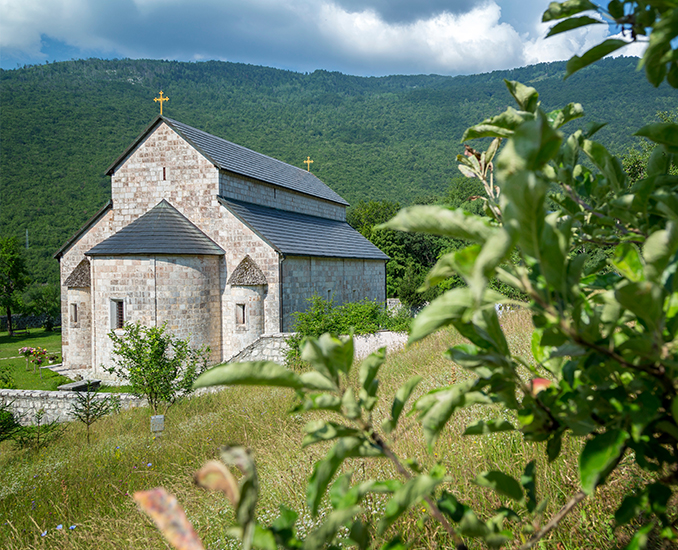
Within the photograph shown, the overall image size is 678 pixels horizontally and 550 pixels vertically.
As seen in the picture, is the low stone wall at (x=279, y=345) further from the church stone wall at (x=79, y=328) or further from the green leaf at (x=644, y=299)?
the green leaf at (x=644, y=299)

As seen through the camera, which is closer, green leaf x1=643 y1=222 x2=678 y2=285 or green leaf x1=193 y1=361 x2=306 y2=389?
green leaf x1=643 y1=222 x2=678 y2=285

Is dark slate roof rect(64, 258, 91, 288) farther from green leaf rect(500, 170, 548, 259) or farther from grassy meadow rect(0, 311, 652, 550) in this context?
green leaf rect(500, 170, 548, 259)

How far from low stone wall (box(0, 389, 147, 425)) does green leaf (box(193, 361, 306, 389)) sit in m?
10.9

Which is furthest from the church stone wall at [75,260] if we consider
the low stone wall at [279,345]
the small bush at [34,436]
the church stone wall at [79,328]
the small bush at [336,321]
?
the small bush at [34,436]

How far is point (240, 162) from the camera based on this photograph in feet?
54.2

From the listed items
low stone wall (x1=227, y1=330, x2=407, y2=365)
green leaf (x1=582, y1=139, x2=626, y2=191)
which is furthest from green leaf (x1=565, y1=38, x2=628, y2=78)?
low stone wall (x1=227, y1=330, x2=407, y2=365)

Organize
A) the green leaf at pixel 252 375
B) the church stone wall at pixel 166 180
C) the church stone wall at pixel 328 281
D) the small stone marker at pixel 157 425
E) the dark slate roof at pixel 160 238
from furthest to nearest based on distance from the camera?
the church stone wall at pixel 166 180
the church stone wall at pixel 328 281
the dark slate roof at pixel 160 238
the small stone marker at pixel 157 425
the green leaf at pixel 252 375

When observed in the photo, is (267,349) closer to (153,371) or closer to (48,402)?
(153,371)

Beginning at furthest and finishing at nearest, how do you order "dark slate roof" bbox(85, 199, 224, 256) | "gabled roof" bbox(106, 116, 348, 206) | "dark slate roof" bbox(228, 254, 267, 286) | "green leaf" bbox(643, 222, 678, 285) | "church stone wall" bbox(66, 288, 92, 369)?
"church stone wall" bbox(66, 288, 92, 369) → "gabled roof" bbox(106, 116, 348, 206) → "dark slate roof" bbox(228, 254, 267, 286) → "dark slate roof" bbox(85, 199, 224, 256) → "green leaf" bbox(643, 222, 678, 285)

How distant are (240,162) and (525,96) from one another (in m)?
16.7

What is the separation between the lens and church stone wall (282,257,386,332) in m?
14.0

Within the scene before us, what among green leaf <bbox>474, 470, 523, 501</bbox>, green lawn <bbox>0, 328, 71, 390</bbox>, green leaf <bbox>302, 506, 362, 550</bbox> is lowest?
green lawn <bbox>0, 328, 71, 390</bbox>

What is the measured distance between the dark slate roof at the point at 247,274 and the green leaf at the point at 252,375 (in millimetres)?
12849

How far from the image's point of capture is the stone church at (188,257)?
504 inches
